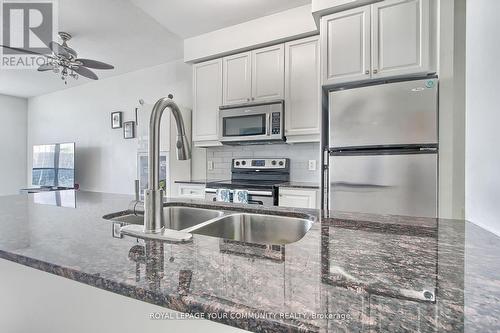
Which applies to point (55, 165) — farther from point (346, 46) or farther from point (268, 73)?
point (346, 46)

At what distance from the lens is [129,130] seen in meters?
4.41

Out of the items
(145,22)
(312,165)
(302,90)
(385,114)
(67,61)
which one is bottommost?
(312,165)

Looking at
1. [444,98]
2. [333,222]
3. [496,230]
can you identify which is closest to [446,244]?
[496,230]

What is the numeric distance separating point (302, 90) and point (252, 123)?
0.64m

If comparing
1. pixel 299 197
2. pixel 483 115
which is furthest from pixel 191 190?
pixel 483 115

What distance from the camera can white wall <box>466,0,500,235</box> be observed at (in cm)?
76

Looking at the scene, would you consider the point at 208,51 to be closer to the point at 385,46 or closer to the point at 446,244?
the point at 385,46

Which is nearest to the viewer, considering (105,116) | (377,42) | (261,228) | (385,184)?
(261,228)

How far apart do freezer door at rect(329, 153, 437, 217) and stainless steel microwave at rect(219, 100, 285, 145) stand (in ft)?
2.92

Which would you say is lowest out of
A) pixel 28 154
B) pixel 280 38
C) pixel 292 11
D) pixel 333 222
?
pixel 333 222

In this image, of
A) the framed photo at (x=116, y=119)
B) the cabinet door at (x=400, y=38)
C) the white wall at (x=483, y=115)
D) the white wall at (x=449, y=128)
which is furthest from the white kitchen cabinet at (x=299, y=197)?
the framed photo at (x=116, y=119)

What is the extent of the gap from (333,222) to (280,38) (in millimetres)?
2357

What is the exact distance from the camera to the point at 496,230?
765mm

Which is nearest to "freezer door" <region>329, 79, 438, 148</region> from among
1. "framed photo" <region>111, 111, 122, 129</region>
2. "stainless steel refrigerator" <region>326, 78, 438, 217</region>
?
"stainless steel refrigerator" <region>326, 78, 438, 217</region>
